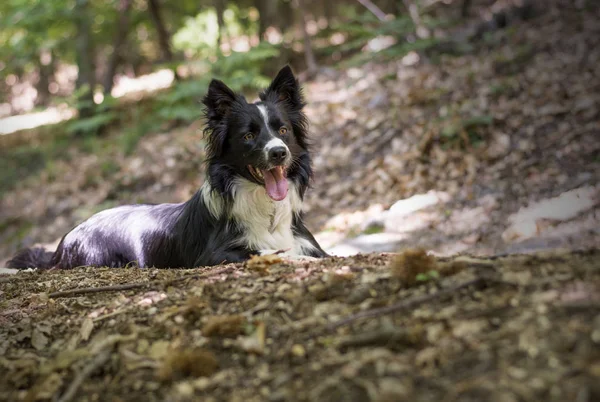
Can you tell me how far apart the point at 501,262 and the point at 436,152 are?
506 cm

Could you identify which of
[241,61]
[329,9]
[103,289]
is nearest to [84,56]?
[241,61]

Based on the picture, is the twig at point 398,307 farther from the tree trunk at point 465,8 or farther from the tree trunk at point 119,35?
the tree trunk at point 119,35

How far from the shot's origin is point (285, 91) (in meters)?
5.46

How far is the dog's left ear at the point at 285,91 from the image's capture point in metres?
5.36

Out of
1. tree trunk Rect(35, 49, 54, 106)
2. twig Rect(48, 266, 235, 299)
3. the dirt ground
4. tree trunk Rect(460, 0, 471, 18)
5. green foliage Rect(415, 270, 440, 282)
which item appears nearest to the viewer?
the dirt ground

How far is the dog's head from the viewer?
16.4ft

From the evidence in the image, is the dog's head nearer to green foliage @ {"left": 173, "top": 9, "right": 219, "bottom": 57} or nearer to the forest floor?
the forest floor

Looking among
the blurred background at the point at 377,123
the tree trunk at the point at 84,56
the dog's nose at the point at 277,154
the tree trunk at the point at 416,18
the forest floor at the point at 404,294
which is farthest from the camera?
the tree trunk at the point at 84,56

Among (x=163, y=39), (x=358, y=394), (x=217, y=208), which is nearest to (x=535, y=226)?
(x=217, y=208)

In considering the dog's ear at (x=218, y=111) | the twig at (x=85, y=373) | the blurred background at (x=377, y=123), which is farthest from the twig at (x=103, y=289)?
the blurred background at (x=377, y=123)

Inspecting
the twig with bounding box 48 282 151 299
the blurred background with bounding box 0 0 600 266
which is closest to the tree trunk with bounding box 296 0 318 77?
the blurred background with bounding box 0 0 600 266

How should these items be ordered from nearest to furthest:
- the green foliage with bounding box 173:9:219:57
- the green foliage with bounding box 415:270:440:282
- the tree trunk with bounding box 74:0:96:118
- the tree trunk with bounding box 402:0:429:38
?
the green foliage with bounding box 415:270:440:282 → the tree trunk with bounding box 402:0:429:38 → the tree trunk with bounding box 74:0:96:118 → the green foliage with bounding box 173:9:219:57

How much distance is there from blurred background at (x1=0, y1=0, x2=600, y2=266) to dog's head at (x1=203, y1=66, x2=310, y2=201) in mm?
1713

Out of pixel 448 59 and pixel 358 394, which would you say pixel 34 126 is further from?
pixel 358 394
